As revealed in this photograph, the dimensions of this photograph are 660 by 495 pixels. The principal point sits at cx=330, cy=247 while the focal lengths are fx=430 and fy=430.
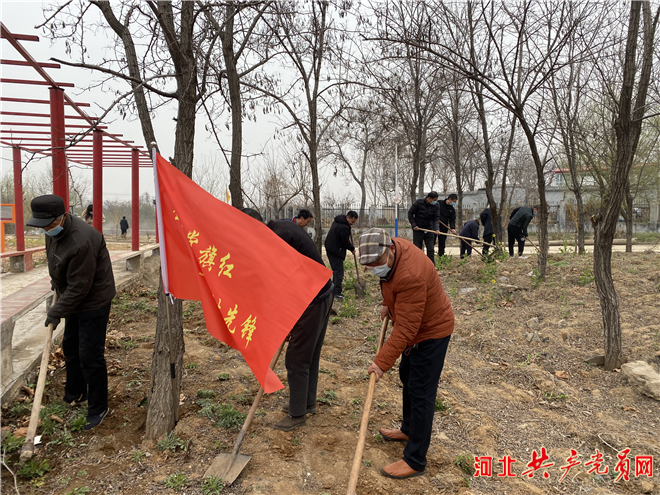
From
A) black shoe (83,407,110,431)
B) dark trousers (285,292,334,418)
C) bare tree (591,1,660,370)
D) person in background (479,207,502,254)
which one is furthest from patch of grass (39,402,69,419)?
person in background (479,207,502,254)

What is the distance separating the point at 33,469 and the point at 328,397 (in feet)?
7.45

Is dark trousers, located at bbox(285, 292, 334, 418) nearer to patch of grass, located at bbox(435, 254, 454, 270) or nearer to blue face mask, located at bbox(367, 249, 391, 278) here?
blue face mask, located at bbox(367, 249, 391, 278)

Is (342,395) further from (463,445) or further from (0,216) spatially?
(0,216)

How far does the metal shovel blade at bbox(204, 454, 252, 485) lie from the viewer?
2.76 meters

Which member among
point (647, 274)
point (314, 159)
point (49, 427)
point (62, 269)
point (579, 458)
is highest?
point (314, 159)

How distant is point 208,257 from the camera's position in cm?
286

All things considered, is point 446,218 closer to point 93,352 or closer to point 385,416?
point 385,416

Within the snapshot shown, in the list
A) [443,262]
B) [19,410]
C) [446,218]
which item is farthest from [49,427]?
[446,218]

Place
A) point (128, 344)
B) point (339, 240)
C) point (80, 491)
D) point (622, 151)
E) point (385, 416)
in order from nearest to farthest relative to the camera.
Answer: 1. point (80, 491)
2. point (385, 416)
3. point (622, 151)
4. point (128, 344)
5. point (339, 240)

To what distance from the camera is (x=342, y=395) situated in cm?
411

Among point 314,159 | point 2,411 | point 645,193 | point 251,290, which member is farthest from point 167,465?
point 645,193

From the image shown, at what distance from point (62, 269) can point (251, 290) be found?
1.73 meters

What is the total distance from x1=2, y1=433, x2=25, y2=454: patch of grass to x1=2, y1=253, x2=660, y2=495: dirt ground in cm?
13

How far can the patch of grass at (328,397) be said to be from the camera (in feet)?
12.9
